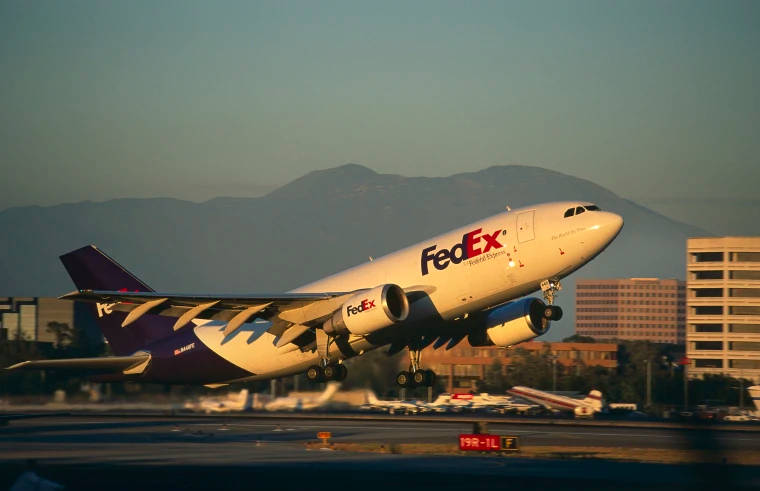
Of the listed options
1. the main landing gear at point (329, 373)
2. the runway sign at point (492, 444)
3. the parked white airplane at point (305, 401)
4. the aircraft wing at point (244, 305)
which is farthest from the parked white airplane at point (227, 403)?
the runway sign at point (492, 444)

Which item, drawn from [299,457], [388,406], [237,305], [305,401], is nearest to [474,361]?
[388,406]

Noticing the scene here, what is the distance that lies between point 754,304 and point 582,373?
42.3 m

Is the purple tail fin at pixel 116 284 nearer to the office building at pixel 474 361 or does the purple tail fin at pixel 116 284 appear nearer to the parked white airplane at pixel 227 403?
the parked white airplane at pixel 227 403

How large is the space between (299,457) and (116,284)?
58.9 feet

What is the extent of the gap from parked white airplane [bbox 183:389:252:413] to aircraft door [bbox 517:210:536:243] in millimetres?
25889

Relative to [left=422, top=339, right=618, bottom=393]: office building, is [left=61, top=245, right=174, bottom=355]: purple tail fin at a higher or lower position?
higher

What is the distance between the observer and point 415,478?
29.8m

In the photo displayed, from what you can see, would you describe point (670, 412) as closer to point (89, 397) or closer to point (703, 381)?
point (703, 381)

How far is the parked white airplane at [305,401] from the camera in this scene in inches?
2322

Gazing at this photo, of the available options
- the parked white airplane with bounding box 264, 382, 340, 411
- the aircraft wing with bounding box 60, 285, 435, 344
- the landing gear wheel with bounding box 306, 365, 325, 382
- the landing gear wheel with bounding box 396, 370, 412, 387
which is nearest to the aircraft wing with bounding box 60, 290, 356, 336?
the aircraft wing with bounding box 60, 285, 435, 344

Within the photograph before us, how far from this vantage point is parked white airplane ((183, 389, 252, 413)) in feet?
193

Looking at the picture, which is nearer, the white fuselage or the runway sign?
the white fuselage

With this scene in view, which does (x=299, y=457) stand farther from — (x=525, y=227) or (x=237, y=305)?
(x=525, y=227)

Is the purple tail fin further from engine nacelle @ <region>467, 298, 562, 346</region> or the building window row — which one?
the building window row
